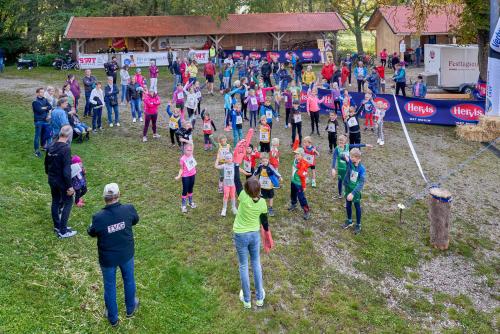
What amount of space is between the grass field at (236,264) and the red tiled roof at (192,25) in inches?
896

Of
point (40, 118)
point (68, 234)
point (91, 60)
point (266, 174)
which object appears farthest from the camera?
point (91, 60)

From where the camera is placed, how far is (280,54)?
35562 millimetres

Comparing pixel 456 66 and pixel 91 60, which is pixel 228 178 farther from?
pixel 91 60

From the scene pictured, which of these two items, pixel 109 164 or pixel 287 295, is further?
pixel 109 164

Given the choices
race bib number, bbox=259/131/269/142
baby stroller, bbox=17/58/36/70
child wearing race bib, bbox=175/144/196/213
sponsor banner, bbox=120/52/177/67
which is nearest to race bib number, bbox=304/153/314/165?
race bib number, bbox=259/131/269/142

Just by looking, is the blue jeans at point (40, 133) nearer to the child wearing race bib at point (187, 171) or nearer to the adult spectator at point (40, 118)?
the adult spectator at point (40, 118)

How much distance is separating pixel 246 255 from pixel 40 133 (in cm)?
914

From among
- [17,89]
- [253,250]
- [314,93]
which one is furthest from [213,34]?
[253,250]

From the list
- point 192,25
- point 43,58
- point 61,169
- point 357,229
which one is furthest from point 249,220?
point 43,58

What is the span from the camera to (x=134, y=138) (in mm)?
16016

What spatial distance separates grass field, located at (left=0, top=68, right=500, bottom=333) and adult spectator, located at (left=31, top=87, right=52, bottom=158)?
0.54 m

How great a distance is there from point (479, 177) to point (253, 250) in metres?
9.86

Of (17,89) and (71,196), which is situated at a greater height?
(17,89)

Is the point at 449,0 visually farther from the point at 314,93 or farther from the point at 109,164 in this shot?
the point at 109,164
